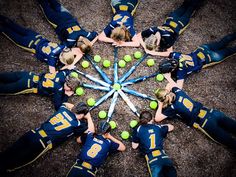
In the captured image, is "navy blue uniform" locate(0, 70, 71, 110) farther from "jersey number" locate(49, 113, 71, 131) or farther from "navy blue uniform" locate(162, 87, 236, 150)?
"navy blue uniform" locate(162, 87, 236, 150)

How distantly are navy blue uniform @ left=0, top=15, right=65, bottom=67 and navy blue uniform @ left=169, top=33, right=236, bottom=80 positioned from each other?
5.15 feet

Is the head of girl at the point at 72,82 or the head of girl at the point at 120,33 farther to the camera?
the head of girl at the point at 120,33

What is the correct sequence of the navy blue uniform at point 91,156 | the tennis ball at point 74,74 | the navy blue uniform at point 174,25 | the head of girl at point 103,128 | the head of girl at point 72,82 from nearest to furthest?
the navy blue uniform at point 91,156 → the head of girl at point 103,128 → the head of girl at point 72,82 → the tennis ball at point 74,74 → the navy blue uniform at point 174,25

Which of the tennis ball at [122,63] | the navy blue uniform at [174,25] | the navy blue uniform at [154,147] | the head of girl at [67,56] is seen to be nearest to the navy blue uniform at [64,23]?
the head of girl at [67,56]

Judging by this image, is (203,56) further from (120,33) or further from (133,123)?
(133,123)

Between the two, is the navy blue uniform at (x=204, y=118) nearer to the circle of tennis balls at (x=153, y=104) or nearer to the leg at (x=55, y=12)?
the circle of tennis balls at (x=153, y=104)

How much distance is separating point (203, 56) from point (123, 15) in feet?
4.09

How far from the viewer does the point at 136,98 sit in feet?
12.5

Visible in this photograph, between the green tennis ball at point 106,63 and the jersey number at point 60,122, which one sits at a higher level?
the green tennis ball at point 106,63

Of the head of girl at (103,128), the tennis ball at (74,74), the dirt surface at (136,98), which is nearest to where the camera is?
the head of girl at (103,128)

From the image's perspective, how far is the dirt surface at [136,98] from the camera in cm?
342

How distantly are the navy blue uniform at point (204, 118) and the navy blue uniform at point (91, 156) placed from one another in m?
0.88

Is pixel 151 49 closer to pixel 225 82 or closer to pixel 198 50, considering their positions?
pixel 198 50

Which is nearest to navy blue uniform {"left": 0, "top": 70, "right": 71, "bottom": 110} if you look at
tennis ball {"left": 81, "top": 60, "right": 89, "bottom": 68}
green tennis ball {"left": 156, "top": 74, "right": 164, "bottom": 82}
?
tennis ball {"left": 81, "top": 60, "right": 89, "bottom": 68}
